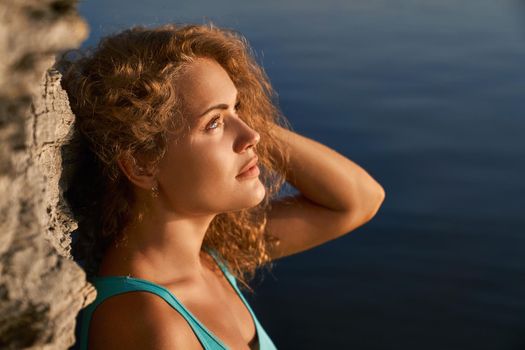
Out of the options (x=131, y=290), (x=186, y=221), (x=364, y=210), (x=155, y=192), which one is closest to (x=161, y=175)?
(x=155, y=192)

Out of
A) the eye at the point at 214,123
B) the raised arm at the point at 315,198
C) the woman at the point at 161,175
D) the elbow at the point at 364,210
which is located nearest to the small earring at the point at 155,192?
the woman at the point at 161,175

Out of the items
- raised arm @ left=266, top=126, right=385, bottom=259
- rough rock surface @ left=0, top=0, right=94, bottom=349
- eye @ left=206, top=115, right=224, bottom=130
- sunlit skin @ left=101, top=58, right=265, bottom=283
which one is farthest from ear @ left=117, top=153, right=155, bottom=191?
rough rock surface @ left=0, top=0, right=94, bottom=349

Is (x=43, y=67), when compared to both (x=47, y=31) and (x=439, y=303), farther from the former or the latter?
(x=439, y=303)

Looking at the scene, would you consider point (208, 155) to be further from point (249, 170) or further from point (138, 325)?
point (138, 325)

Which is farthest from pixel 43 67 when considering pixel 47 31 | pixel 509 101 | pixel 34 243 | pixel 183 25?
pixel 509 101

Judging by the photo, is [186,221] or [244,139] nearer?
[244,139]

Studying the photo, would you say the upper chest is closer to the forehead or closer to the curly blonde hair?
the curly blonde hair

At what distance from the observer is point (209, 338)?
223 centimetres

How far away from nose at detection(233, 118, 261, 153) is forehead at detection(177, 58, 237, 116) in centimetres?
9

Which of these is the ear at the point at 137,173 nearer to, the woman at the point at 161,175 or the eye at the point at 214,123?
the woman at the point at 161,175

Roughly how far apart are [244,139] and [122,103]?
0.33 metres

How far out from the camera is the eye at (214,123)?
7.39 feet

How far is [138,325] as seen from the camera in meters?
2.10

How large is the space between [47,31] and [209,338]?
1191mm
